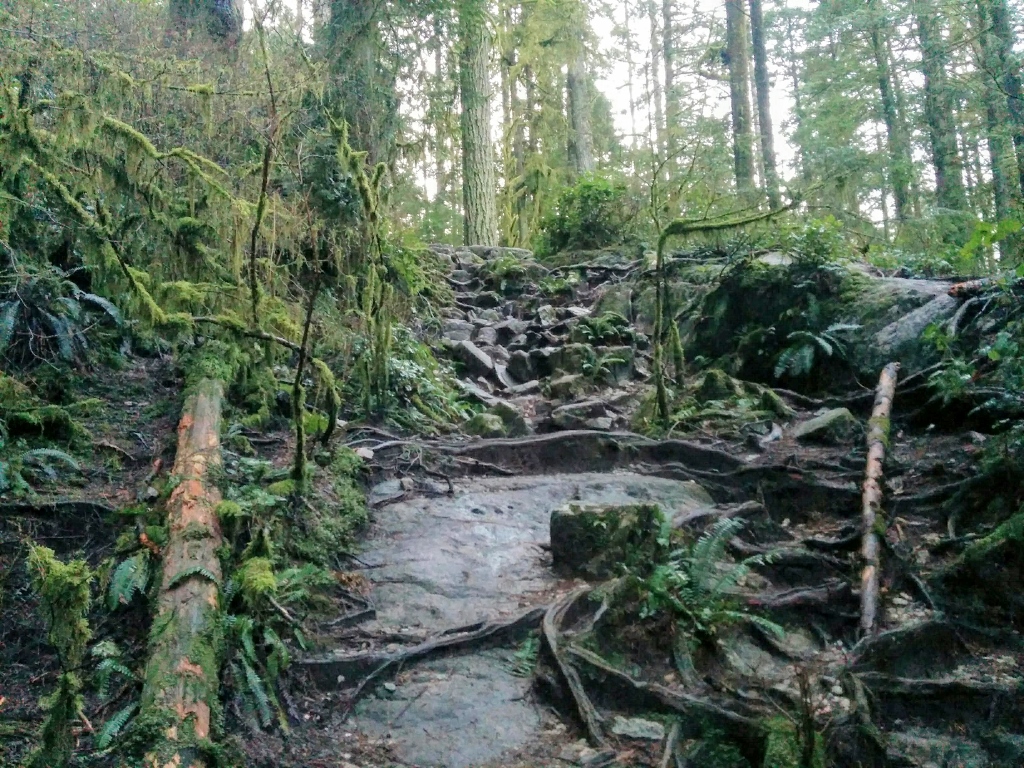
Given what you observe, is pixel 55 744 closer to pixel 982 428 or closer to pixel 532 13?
pixel 982 428

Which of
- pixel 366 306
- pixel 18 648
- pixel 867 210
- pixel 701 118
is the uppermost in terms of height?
pixel 701 118

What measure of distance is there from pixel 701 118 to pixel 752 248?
16.5m

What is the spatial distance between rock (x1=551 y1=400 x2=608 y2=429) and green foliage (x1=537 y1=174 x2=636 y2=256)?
25.7 ft

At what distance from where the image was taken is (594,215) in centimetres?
1712

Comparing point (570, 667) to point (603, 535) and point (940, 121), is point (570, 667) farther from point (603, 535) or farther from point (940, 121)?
point (940, 121)

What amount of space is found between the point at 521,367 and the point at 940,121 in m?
13.3

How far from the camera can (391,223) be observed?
37.6 ft

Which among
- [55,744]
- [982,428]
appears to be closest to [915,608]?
[982,428]

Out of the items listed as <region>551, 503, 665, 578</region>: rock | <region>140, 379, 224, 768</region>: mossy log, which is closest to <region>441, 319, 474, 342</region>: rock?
<region>551, 503, 665, 578</region>: rock

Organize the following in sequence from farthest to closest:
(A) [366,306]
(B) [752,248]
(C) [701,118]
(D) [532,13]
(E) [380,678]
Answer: (C) [701,118]
(D) [532,13]
(B) [752,248]
(A) [366,306]
(E) [380,678]

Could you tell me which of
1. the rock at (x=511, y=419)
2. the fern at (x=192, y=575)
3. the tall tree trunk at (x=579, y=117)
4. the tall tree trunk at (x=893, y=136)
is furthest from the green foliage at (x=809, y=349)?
the tall tree trunk at (x=579, y=117)

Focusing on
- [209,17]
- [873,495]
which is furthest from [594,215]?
[873,495]

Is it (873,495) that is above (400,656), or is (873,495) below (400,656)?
above

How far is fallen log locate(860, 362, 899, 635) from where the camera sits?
5360mm
